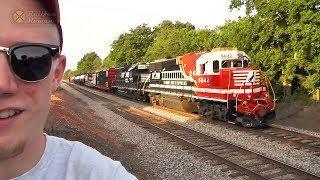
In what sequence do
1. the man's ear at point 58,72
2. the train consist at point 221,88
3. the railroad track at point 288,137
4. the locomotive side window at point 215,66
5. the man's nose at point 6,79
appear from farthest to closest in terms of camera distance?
the locomotive side window at point 215,66
the train consist at point 221,88
the railroad track at point 288,137
the man's ear at point 58,72
the man's nose at point 6,79

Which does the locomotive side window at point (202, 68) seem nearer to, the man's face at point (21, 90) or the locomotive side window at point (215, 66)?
the locomotive side window at point (215, 66)

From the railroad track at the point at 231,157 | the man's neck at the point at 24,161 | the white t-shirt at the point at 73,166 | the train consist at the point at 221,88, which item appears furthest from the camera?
the train consist at the point at 221,88

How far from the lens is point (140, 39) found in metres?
85.5

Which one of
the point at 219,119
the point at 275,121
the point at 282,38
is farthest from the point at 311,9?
the point at 219,119

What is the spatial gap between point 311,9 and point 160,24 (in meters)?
67.5

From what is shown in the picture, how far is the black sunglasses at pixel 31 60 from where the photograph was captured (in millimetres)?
1370

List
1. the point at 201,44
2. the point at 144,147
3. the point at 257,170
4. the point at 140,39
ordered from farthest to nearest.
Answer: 1. the point at 140,39
2. the point at 201,44
3. the point at 144,147
4. the point at 257,170

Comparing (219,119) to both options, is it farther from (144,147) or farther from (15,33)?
(15,33)

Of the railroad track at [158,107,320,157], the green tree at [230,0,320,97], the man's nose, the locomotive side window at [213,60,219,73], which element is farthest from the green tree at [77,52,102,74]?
the man's nose

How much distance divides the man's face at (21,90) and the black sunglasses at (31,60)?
0.02m

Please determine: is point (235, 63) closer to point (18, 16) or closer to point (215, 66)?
point (215, 66)

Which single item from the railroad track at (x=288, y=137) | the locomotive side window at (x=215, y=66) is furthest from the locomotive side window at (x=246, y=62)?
the railroad track at (x=288, y=137)

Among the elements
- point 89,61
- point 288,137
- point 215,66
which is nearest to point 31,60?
point 288,137

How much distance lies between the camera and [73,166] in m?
1.62
